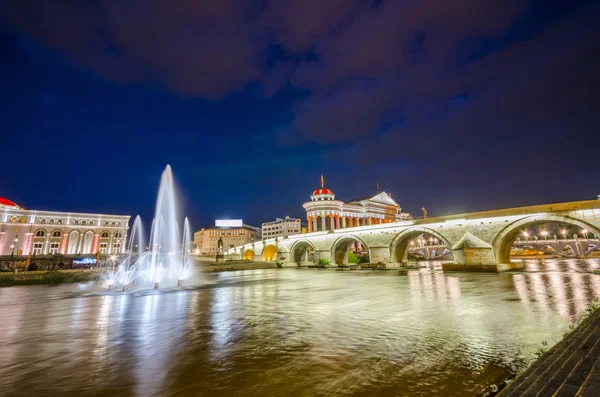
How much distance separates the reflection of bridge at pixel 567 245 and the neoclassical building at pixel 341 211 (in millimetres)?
26676

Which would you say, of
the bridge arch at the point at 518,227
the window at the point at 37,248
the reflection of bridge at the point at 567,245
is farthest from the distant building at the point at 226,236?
the bridge arch at the point at 518,227

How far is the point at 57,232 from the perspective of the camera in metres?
61.4

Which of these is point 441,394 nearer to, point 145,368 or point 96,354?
point 145,368

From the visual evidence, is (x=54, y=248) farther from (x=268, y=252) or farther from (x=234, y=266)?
(x=234, y=266)

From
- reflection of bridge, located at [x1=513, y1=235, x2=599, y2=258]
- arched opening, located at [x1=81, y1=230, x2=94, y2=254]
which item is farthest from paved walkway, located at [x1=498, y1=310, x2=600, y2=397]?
arched opening, located at [x1=81, y1=230, x2=94, y2=254]

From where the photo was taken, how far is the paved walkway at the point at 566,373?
2783 millimetres

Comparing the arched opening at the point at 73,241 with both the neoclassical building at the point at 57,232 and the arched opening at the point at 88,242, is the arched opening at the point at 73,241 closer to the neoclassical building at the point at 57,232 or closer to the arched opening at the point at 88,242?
the neoclassical building at the point at 57,232

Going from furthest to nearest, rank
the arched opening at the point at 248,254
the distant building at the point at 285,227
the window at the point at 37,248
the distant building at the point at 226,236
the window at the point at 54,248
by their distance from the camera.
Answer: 1. the distant building at the point at 226,236
2. the distant building at the point at 285,227
3. the arched opening at the point at 248,254
4. the window at the point at 54,248
5. the window at the point at 37,248

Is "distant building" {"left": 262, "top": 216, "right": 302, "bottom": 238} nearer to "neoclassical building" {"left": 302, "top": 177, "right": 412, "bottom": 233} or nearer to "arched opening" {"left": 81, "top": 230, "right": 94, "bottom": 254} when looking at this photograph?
"neoclassical building" {"left": 302, "top": 177, "right": 412, "bottom": 233}

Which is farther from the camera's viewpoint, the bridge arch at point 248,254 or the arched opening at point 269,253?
the bridge arch at point 248,254

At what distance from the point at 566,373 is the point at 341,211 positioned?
6422 centimetres

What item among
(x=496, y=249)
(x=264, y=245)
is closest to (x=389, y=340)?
(x=496, y=249)

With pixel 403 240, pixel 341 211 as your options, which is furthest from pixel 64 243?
pixel 403 240

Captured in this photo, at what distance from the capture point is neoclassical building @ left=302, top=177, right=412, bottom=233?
64.6 meters
